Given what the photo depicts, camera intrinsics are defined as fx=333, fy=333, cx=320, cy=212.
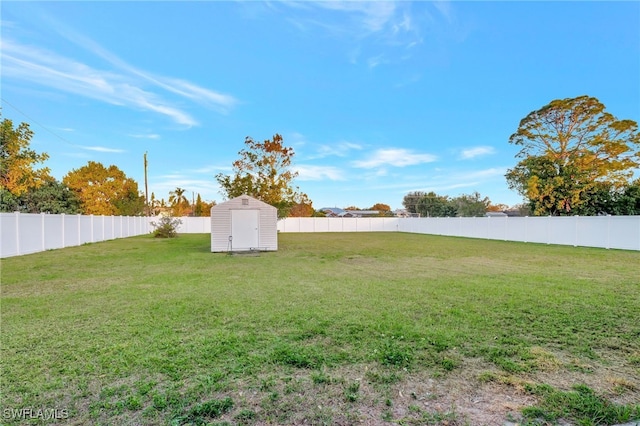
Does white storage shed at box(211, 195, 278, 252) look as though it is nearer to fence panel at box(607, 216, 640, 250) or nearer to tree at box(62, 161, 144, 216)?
fence panel at box(607, 216, 640, 250)

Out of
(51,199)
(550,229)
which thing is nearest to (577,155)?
(550,229)

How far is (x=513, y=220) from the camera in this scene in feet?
63.9

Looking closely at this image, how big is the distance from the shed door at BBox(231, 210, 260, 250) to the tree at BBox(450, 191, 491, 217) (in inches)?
1481

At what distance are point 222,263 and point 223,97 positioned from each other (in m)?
9.40

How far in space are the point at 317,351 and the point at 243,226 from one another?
1111cm

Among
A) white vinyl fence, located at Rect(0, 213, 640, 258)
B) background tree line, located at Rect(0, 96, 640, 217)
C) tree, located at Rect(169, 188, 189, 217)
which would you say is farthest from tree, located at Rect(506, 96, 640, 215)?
tree, located at Rect(169, 188, 189, 217)

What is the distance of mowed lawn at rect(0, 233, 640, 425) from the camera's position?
2.32 metres

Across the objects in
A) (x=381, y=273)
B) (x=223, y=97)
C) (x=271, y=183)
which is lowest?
(x=381, y=273)

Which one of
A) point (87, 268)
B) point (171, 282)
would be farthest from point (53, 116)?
point (171, 282)

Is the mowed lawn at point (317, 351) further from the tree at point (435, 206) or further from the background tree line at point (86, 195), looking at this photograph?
the tree at point (435, 206)

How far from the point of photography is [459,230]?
81.6 ft

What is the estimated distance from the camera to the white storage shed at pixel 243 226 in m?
13.7

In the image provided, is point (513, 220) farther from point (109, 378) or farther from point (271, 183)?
point (109, 378)

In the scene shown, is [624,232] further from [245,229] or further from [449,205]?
[449,205]
